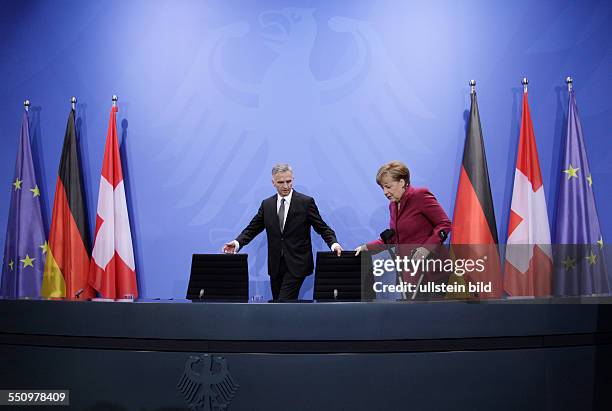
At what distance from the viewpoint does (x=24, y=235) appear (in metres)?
4.55

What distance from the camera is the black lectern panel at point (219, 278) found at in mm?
3174

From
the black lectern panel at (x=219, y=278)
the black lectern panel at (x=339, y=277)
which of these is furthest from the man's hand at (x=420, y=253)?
the black lectern panel at (x=219, y=278)

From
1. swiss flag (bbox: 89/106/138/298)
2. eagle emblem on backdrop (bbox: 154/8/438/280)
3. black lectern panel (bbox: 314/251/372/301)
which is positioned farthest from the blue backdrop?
black lectern panel (bbox: 314/251/372/301)

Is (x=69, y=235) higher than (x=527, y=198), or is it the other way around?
(x=527, y=198)

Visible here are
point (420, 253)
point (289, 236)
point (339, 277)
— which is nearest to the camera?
point (420, 253)

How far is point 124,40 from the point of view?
4828 mm

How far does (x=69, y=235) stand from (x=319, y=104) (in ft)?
7.67

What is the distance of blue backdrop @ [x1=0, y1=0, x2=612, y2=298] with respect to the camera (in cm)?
457

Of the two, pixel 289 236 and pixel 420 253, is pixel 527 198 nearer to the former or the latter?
pixel 289 236

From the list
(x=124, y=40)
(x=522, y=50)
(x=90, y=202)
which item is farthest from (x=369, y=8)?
(x=90, y=202)

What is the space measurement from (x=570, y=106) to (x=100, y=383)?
3.95 metres

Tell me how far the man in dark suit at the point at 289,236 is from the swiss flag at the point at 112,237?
1145mm

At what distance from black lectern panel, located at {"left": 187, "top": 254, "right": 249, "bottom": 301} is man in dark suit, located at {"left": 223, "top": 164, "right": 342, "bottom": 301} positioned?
706 mm

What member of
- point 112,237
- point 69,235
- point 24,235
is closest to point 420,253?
point 112,237
